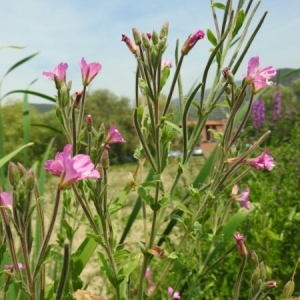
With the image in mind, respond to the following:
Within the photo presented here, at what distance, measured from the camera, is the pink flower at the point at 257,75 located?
21.3 inches

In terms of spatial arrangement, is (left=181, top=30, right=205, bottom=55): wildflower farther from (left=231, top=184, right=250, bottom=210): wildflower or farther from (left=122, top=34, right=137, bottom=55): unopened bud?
(left=231, top=184, right=250, bottom=210): wildflower

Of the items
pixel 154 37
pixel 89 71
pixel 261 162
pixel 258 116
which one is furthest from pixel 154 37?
pixel 258 116

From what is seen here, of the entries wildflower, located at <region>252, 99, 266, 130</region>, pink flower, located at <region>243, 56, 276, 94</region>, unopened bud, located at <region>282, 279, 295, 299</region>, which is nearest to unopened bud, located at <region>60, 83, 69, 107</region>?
pink flower, located at <region>243, 56, 276, 94</region>

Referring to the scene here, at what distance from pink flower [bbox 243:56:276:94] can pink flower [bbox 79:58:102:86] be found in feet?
0.61

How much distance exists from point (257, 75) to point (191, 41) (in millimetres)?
92

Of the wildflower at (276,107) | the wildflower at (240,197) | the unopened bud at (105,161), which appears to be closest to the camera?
the unopened bud at (105,161)

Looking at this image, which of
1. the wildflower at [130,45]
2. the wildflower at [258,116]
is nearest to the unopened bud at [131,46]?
the wildflower at [130,45]

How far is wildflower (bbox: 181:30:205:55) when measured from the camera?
0.53 metres

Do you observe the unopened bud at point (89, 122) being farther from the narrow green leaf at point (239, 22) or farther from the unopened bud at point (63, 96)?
the narrow green leaf at point (239, 22)

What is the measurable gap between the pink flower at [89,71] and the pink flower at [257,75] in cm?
19

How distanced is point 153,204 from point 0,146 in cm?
45

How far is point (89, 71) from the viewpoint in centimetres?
55

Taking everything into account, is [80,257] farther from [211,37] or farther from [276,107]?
[276,107]

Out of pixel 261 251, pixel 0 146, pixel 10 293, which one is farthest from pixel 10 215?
pixel 261 251
